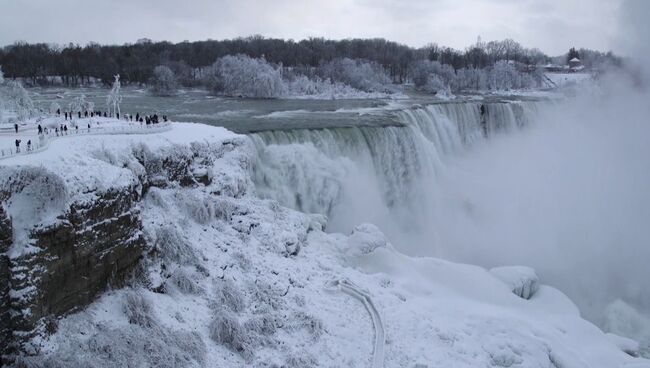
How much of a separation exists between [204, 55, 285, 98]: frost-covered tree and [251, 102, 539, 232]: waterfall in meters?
27.3

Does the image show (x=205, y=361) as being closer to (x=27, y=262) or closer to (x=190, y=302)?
(x=190, y=302)

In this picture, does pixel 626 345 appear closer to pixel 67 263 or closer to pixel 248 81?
pixel 67 263

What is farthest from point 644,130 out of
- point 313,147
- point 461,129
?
point 313,147

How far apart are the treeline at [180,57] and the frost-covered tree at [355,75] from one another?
6.89 meters

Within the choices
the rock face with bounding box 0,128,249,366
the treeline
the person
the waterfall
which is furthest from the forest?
the rock face with bounding box 0,128,249,366

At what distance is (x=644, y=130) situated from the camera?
3619cm

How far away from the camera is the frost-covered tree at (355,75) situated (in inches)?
2805

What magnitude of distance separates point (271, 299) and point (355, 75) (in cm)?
6253

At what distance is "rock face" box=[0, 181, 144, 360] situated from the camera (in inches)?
392

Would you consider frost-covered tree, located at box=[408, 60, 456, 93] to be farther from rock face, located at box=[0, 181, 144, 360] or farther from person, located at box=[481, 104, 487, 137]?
rock face, located at box=[0, 181, 144, 360]

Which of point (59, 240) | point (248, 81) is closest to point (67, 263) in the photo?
point (59, 240)

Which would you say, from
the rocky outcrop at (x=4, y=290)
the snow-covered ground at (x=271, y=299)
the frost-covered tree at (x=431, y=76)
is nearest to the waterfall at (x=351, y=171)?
the snow-covered ground at (x=271, y=299)

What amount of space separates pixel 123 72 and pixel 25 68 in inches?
460

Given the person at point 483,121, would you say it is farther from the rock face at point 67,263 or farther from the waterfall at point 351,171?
the rock face at point 67,263
